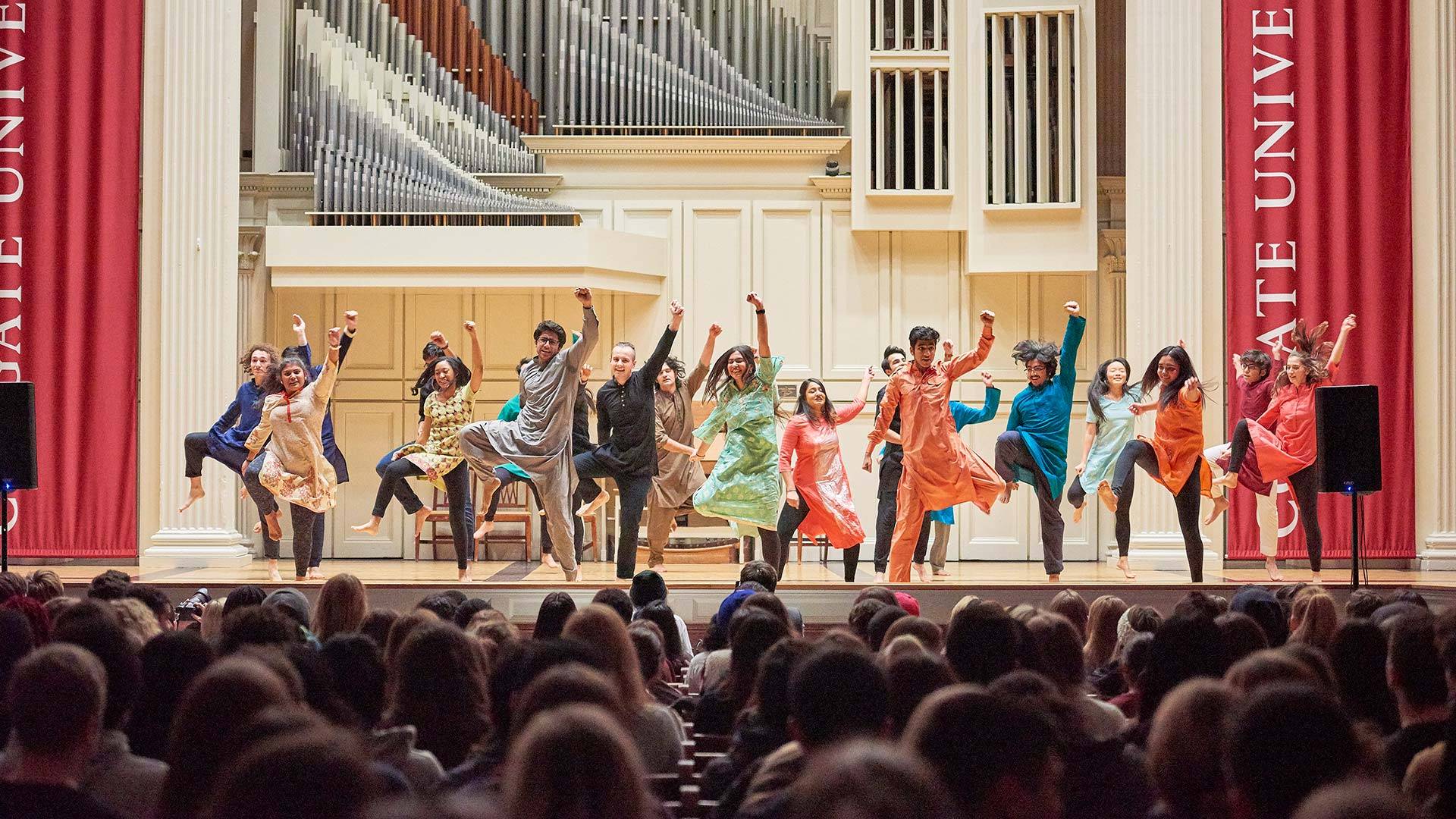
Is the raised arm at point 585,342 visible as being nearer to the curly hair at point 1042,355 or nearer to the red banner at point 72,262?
the curly hair at point 1042,355

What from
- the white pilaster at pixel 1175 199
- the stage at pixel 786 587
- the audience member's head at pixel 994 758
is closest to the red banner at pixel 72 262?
the stage at pixel 786 587

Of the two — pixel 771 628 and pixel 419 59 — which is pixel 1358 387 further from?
pixel 419 59

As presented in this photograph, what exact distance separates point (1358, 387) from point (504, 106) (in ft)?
21.0

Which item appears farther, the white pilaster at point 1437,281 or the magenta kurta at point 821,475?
the white pilaster at point 1437,281

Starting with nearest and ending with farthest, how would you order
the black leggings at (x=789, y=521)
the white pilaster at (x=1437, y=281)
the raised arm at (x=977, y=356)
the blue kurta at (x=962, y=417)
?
the raised arm at (x=977, y=356)
the black leggings at (x=789, y=521)
the blue kurta at (x=962, y=417)
the white pilaster at (x=1437, y=281)

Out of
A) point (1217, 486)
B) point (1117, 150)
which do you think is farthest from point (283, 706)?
point (1117, 150)

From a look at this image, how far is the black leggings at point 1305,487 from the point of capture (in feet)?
→ 26.3

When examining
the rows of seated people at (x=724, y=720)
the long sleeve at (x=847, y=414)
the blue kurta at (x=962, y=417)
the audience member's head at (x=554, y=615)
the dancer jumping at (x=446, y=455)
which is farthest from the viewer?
the blue kurta at (x=962, y=417)

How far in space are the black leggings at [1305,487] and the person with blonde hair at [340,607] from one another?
541 cm

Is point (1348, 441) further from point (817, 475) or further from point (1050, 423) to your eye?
point (817, 475)

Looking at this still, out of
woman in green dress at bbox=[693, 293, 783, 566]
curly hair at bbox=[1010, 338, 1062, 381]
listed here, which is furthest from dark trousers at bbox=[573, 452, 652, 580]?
curly hair at bbox=[1010, 338, 1062, 381]

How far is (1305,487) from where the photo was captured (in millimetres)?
8117

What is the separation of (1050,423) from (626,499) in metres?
2.43

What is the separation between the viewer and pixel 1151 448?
7.82m
